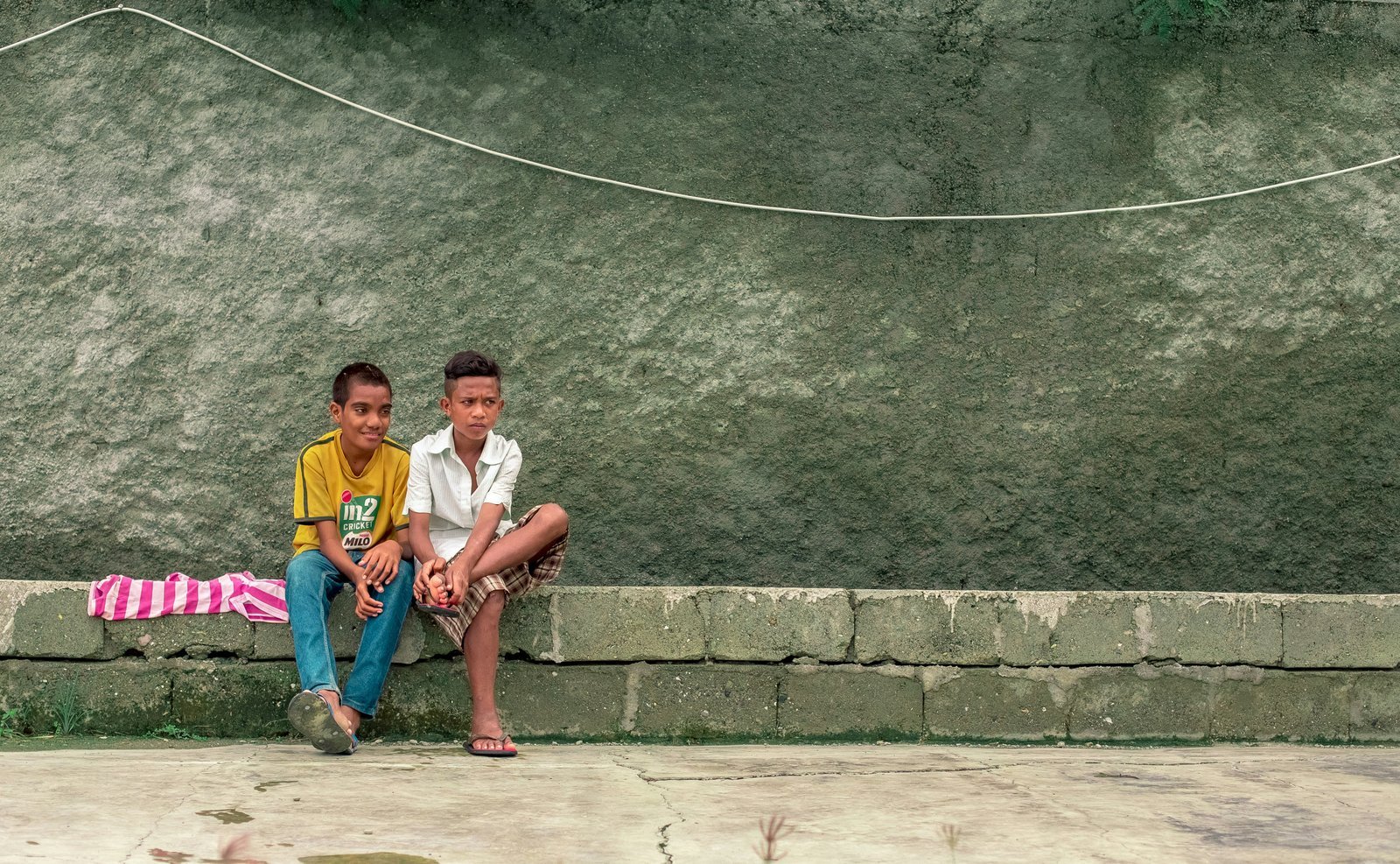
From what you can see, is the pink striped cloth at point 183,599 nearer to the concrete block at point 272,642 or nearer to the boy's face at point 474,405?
the concrete block at point 272,642

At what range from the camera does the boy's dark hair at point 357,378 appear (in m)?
3.74

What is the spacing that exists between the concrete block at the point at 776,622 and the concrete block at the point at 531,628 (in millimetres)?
A: 455

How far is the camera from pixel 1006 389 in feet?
14.7

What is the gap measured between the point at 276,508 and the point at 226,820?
1902 millimetres

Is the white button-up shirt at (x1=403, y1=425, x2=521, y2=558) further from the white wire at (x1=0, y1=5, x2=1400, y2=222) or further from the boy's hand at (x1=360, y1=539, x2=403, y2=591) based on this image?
the white wire at (x1=0, y1=5, x2=1400, y2=222)

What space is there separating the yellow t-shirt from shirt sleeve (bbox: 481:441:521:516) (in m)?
0.25

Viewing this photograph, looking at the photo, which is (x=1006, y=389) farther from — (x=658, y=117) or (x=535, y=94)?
(x=535, y=94)

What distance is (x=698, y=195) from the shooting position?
14.7 feet

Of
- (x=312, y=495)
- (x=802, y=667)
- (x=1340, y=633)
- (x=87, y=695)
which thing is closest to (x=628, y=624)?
(x=802, y=667)

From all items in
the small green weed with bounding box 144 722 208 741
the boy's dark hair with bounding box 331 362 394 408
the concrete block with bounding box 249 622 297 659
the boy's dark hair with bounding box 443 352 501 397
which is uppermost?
the boy's dark hair with bounding box 443 352 501 397

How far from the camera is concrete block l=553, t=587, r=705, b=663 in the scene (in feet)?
12.8

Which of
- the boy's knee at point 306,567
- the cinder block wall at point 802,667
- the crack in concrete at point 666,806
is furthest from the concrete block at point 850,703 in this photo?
the boy's knee at point 306,567

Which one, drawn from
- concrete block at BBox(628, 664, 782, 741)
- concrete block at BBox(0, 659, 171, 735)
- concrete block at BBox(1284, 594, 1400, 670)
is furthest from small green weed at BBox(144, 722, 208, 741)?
concrete block at BBox(1284, 594, 1400, 670)

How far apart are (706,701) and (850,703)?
438 mm
